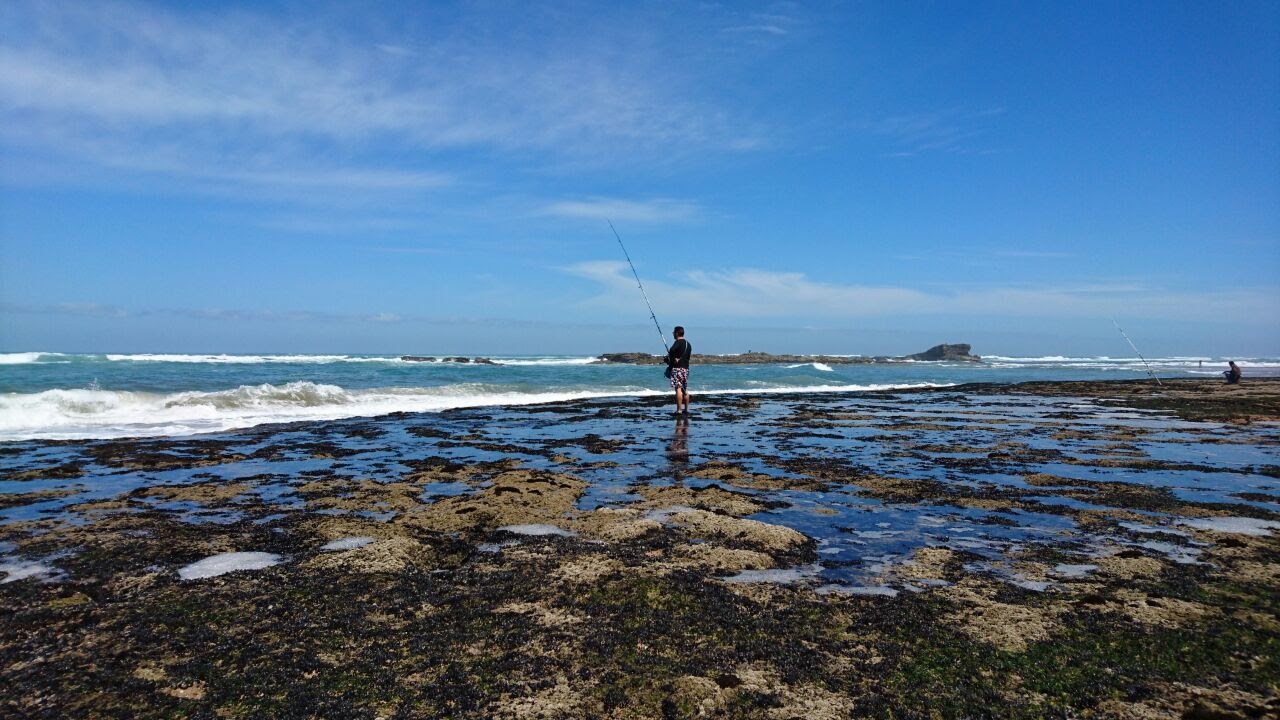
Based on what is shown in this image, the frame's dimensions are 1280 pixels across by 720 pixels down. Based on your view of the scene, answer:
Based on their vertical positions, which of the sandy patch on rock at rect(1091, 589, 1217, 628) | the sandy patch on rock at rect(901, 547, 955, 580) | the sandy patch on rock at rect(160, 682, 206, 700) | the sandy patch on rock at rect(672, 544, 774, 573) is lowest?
the sandy patch on rock at rect(160, 682, 206, 700)

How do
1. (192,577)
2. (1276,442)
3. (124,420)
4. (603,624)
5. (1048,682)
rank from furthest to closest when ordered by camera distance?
1. (124,420)
2. (1276,442)
3. (192,577)
4. (603,624)
5. (1048,682)

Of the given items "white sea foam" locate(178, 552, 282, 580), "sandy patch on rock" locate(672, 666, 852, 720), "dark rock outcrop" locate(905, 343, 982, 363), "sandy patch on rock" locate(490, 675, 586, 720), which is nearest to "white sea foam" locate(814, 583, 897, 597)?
"sandy patch on rock" locate(672, 666, 852, 720)

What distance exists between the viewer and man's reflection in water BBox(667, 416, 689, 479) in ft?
37.7

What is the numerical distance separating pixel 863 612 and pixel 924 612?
16.8 inches

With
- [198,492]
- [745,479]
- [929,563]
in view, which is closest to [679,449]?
[745,479]

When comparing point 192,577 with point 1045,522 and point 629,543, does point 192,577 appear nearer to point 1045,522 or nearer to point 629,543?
point 629,543

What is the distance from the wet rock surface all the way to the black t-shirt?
773 centimetres

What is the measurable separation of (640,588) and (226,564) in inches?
148

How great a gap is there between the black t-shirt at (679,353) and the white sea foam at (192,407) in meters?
8.84

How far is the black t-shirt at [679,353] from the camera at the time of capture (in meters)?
19.2

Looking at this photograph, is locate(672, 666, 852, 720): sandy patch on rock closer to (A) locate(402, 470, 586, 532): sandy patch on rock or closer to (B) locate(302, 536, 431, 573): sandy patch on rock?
(B) locate(302, 536, 431, 573): sandy patch on rock

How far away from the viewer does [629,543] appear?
662 cm

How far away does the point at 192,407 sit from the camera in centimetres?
2066

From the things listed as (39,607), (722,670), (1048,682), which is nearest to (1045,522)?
(1048,682)
